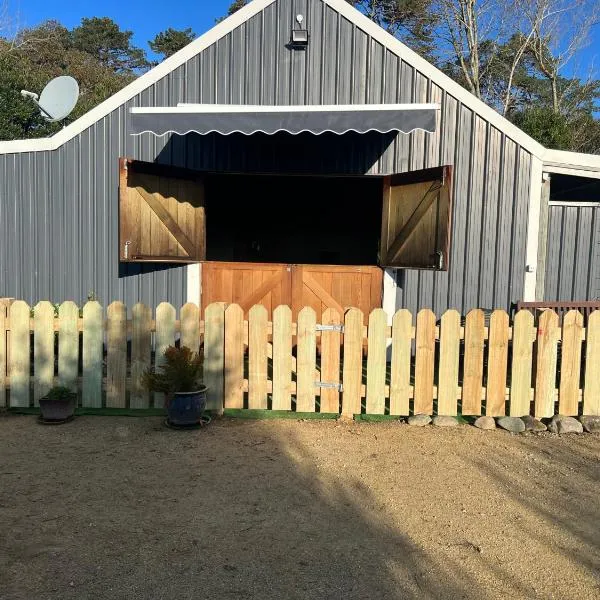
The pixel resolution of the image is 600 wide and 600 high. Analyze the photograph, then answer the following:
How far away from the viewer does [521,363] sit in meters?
4.60

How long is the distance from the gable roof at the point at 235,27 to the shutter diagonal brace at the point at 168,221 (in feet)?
4.39

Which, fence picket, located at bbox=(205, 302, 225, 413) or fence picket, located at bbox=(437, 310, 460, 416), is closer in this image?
fence picket, located at bbox=(437, 310, 460, 416)

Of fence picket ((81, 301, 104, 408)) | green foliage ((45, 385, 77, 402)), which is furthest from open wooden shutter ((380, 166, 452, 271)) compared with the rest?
green foliage ((45, 385, 77, 402))

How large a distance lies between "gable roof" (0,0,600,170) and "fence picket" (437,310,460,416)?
330 cm

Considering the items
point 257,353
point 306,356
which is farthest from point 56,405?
point 306,356

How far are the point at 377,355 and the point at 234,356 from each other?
3.91 ft

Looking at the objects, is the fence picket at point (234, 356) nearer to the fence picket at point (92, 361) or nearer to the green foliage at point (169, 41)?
the fence picket at point (92, 361)

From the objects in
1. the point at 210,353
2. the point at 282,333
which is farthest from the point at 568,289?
the point at 210,353

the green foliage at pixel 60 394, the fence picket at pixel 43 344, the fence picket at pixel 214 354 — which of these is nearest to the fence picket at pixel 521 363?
the fence picket at pixel 214 354

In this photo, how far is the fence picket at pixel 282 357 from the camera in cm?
468

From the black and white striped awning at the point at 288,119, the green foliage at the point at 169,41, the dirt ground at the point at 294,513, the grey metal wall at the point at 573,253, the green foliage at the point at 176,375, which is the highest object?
the green foliage at the point at 169,41

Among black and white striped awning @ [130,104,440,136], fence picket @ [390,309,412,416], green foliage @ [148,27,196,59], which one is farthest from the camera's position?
green foliage @ [148,27,196,59]

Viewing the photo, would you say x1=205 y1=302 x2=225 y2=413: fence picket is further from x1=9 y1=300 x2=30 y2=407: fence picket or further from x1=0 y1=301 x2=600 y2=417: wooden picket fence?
x1=9 y1=300 x2=30 y2=407: fence picket

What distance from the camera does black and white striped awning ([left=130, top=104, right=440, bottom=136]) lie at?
5512 mm
